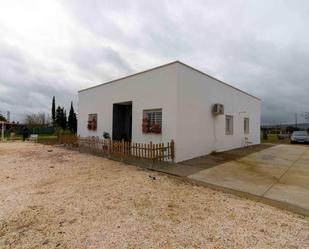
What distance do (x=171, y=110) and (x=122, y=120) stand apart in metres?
4.66

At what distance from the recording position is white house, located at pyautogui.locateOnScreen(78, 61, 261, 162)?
27.2 ft

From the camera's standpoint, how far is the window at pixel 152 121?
873 centimetres

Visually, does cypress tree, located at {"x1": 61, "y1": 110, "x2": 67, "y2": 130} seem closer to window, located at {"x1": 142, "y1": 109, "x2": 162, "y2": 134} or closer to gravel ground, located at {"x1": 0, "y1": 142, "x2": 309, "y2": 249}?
window, located at {"x1": 142, "y1": 109, "x2": 162, "y2": 134}

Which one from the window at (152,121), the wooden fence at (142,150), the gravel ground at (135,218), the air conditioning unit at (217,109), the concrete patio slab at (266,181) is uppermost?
the air conditioning unit at (217,109)

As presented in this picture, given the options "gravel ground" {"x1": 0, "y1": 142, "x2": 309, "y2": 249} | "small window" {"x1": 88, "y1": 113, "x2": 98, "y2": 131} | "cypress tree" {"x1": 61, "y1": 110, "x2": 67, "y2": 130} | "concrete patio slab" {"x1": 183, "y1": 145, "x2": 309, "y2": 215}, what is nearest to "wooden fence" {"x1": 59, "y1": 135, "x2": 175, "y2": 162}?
"concrete patio slab" {"x1": 183, "y1": 145, "x2": 309, "y2": 215}

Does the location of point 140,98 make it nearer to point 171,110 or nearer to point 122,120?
point 171,110

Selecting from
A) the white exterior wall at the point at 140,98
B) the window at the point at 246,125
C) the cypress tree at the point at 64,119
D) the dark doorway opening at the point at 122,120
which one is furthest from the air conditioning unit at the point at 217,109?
the cypress tree at the point at 64,119

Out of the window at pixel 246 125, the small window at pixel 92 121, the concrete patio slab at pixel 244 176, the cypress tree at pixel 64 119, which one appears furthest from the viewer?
the cypress tree at pixel 64 119

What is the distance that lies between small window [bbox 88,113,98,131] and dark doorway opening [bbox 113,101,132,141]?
2003 millimetres

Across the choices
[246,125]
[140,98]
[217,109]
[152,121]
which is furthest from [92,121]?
[246,125]

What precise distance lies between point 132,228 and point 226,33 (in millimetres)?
10301

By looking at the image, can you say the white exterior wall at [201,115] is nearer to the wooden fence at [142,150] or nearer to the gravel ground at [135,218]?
the wooden fence at [142,150]

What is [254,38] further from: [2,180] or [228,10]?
[2,180]

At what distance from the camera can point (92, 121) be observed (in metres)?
12.9
